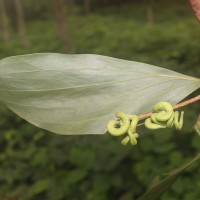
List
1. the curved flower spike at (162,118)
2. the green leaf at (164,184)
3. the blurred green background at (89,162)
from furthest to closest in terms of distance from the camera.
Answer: the blurred green background at (89,162) < the green leaf at (164,184) < the curved flower spike at (162,118)

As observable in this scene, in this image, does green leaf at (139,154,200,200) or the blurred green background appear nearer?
green leaf at (139,154,200,200)

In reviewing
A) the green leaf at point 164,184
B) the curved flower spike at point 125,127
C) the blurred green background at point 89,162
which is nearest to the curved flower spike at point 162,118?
the curved flower spike at point 125,127

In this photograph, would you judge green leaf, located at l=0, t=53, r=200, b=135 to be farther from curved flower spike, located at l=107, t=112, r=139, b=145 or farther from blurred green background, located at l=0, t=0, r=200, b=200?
blurred green background, located at l=0, t=0, r=200, b=200

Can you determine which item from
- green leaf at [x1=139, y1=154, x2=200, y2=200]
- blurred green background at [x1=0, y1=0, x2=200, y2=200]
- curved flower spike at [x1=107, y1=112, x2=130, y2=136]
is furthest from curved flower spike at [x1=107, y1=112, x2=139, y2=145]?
blurred green background at [x1=0, y1=0, x2=200, y2=200]

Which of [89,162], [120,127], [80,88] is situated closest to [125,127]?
[120,127]

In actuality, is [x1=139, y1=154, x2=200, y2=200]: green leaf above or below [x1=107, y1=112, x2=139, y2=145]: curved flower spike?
below

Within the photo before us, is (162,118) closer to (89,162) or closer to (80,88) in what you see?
(80,88)

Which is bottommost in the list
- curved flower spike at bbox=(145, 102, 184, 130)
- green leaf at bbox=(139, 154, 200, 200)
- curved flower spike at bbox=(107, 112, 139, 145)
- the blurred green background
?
the blurred green background

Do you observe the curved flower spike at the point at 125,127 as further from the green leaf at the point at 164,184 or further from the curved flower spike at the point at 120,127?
the green leaf at the point at 164,184
